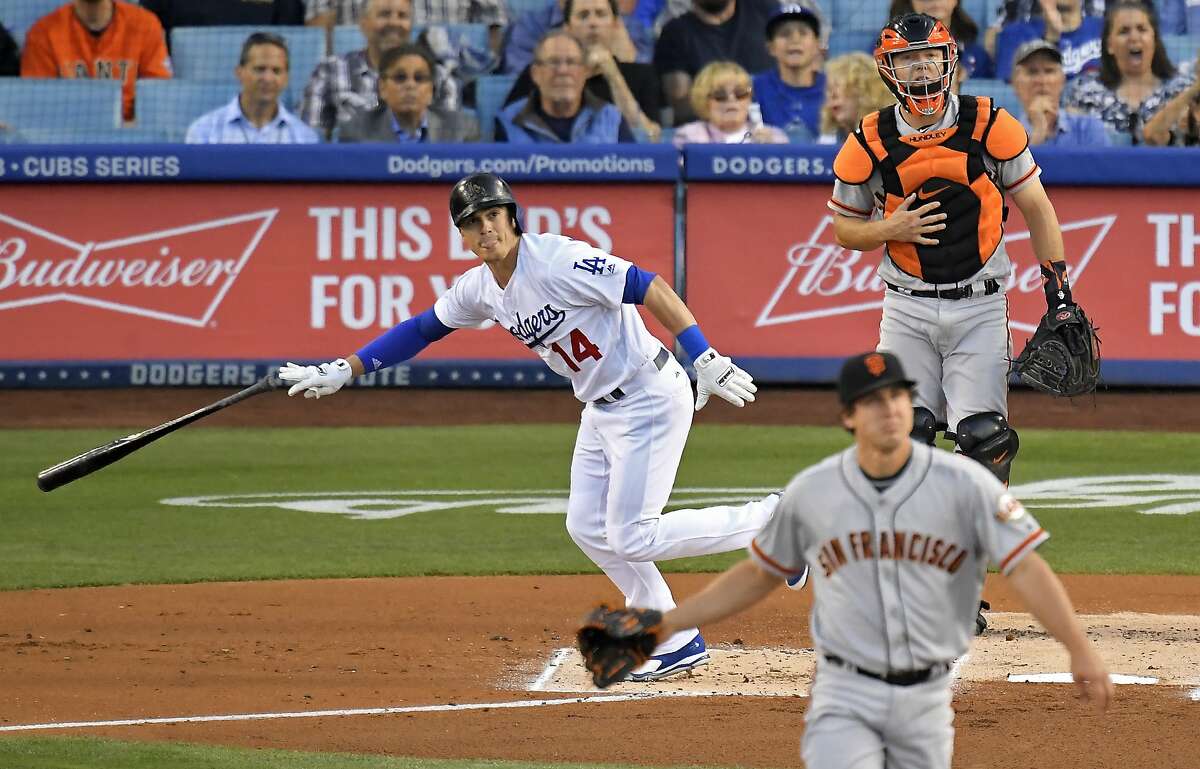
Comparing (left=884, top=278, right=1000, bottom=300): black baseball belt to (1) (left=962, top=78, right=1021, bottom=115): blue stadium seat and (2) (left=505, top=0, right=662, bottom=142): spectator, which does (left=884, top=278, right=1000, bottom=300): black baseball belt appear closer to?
(2) (left=505, top=0, right=662, bottom=142): spectator

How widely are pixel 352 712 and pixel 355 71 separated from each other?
948 cm

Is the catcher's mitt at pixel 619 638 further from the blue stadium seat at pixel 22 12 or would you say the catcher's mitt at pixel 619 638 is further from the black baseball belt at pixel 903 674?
the blue stadium seat at pixel 22 12

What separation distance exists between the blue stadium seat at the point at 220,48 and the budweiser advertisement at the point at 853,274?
3967 millimetres

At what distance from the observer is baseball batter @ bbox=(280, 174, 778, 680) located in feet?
22.2

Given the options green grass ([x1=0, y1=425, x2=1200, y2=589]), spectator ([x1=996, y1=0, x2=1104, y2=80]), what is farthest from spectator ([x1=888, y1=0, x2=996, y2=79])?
green grass ([x1=0, y1=425, x2=1200, y2=589])

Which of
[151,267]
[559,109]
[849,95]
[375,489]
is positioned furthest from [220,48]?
[375,489]

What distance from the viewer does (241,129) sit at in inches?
576

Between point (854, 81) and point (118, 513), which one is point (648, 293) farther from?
point (854, 81)

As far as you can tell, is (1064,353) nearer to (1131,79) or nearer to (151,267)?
(1131,79)

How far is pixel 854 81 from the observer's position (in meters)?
13.6

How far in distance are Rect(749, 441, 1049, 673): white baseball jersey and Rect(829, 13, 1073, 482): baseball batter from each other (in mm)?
3111

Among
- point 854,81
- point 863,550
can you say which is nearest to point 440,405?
point 854,81

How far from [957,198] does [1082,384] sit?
91 centimetres

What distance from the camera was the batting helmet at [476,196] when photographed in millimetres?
6668
